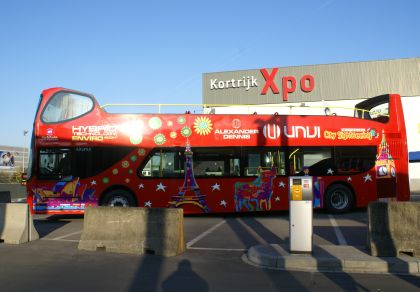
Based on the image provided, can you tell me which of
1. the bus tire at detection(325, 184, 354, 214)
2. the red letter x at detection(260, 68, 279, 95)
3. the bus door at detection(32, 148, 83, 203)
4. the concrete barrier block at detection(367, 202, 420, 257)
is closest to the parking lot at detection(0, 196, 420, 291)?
the concrete barrier block at detection(367, 202, 420, 257)

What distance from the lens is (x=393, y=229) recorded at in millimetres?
7816

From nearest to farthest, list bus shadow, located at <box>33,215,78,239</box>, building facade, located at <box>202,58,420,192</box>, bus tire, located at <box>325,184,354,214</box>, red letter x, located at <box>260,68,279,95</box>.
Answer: bus shadow, located at <box>33,215,78,239</box>, bus tire, located at <box>325,184,354,214</box>, building facade, located at <box>202,58,420,192</box>, red letter x, located at <box>260,68,279,95</box>

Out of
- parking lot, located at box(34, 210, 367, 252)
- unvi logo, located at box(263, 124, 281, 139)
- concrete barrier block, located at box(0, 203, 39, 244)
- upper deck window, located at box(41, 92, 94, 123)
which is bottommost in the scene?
parking lot, located at box(34, 210, 367, 252)

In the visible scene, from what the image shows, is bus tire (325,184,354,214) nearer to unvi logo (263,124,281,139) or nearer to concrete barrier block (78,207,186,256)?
unvi logo (263,124,281,139)

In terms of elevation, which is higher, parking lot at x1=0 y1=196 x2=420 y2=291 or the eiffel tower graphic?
the eiffel tower graphic

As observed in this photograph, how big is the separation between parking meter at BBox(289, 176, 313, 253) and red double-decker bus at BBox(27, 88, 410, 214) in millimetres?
6956

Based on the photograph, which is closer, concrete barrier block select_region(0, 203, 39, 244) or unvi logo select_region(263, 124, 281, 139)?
concrete barrier block select_region(0, 203, 39, 244)

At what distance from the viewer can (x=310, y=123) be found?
1549cm

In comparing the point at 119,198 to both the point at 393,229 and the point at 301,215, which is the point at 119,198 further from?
the point at 393,229

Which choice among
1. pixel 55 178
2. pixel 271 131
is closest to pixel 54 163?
pixel 55 178

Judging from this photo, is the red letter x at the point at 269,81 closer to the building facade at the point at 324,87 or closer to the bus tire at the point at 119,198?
the building facade at the point at 324,87

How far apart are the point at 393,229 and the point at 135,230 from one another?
481cm

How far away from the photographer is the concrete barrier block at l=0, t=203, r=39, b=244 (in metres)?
9.96

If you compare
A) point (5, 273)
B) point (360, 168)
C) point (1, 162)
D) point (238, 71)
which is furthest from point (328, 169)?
point (1, 162)
